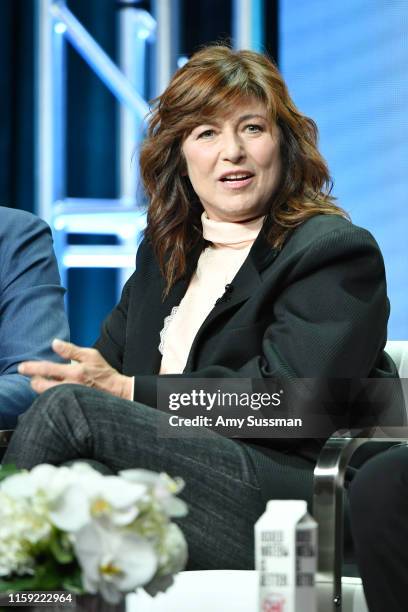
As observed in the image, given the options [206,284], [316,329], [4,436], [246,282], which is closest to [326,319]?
[316,329]

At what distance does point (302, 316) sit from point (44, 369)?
1.66 ft

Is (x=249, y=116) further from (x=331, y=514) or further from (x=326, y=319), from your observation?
(x=331, y=514)

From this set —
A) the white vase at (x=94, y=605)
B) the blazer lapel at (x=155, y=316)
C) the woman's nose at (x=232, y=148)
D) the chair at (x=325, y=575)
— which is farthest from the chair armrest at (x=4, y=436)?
the white vase at (x=94, y=605)

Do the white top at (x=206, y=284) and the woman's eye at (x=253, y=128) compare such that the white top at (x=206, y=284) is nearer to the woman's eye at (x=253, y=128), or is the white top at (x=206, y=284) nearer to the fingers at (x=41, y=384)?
the woman's eye at (x=253, y=128)

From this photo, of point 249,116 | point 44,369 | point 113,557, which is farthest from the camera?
point 249,116

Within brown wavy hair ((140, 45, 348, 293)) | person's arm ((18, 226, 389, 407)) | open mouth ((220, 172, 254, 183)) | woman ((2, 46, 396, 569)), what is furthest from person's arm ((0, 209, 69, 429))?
open mouth ((220, 172, 254, 183))

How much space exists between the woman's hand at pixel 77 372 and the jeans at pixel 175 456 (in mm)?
173

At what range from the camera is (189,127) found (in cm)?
253

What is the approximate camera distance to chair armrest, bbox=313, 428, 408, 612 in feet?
6.20

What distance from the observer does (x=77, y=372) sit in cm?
212

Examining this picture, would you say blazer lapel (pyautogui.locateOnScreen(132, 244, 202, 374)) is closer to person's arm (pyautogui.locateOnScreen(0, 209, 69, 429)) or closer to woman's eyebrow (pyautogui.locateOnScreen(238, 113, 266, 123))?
person's arm (pyautogui.locateOnScreen(0, 209, 69, 429))

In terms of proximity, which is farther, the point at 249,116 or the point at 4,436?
the point at 249,116

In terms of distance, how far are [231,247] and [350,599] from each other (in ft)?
2.84

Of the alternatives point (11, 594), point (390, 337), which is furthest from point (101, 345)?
point (390, 337)
